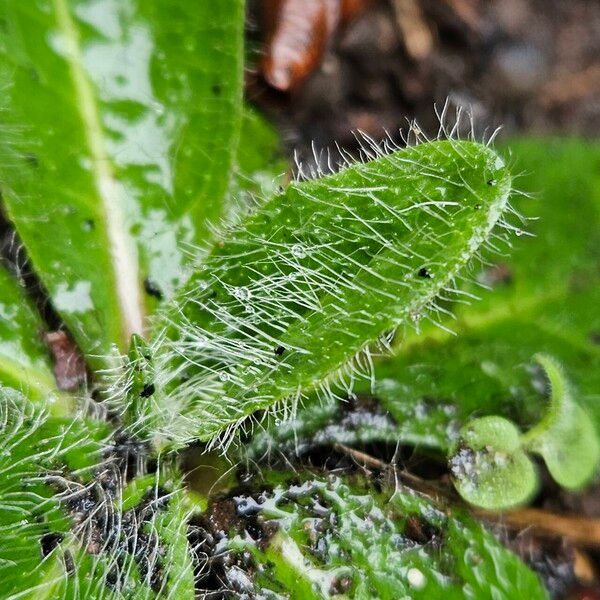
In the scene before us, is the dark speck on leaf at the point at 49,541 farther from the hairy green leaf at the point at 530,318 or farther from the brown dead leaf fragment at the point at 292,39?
the brown dead leaf fragment at the point at 292,39

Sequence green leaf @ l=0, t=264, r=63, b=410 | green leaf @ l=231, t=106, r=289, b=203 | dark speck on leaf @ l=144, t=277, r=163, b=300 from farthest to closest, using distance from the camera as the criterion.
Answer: green leaf @ l=231, t=106, r=289, b=203
dark speck on leaf @ l=144, t=277, r=163, b=300
green leaf @ l=0, t=264, r=63, b=410

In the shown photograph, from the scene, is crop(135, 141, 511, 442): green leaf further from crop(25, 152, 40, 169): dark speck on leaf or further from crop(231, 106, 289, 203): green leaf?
crop(25, 152, 40, 169): dark speck on leaf

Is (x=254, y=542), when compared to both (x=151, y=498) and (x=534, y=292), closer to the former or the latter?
(x=151, y=498)

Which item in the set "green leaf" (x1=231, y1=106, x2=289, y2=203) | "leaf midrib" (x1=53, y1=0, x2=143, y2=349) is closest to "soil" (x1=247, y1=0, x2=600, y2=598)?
"green leaf" (x1=231, y1=106, x2=289, y2=203)

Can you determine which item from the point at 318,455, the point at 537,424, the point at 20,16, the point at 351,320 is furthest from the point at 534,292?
the point at 20,16

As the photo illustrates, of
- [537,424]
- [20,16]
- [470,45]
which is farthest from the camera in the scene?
[470,45]

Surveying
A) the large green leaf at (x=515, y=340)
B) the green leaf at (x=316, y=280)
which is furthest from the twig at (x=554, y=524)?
the green leaf at (x=316, y=280)
